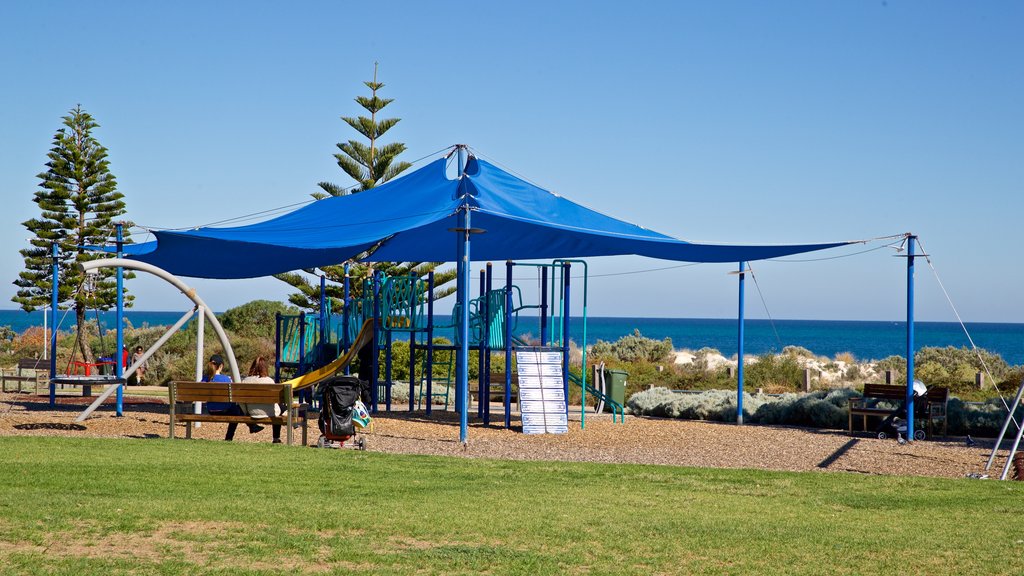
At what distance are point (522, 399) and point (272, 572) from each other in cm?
726

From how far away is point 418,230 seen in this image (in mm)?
13695

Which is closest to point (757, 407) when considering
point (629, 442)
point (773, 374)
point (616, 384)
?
point (616, 384)

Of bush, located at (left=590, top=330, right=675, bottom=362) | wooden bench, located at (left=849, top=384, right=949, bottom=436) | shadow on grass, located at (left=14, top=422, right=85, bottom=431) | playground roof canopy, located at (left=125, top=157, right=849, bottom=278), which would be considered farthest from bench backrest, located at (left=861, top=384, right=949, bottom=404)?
bush, located at (left=590, top=330, right=675, bottom=362)

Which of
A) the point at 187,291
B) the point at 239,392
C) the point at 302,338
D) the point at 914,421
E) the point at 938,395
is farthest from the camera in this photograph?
the point at 302,338

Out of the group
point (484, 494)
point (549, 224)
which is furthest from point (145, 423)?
point (484, 494)

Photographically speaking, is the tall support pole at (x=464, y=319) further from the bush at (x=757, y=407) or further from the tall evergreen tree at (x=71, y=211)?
the tall evergreen tree at (x=71, y=211)

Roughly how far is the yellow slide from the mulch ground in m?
0.78

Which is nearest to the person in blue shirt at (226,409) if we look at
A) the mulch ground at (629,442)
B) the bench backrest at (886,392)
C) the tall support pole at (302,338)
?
the mulch ground at (629,442)

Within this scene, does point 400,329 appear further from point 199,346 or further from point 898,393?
point 898,393

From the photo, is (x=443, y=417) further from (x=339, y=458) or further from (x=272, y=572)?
(x=272, y=572)

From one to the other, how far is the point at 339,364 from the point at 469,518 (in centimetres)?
757

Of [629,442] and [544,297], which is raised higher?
[544,297]

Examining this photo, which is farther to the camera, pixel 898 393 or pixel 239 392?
pixel 898 393

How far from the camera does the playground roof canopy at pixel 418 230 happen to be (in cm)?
1112
